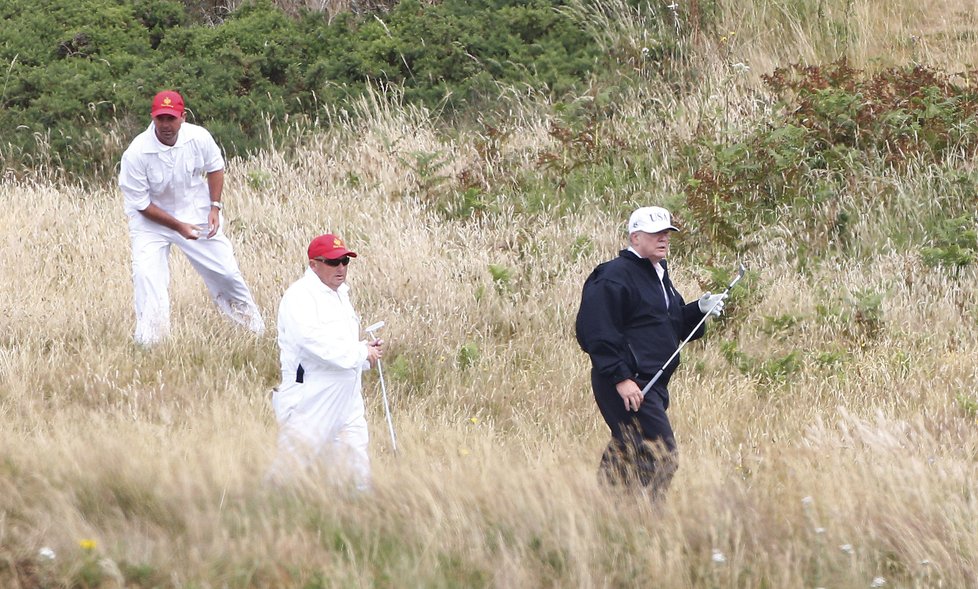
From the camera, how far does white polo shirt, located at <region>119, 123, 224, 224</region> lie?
8625mm

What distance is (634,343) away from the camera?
20.3ft

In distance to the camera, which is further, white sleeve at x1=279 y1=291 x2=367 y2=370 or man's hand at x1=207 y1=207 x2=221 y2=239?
man's hand at x1=207 y1=207 x2=221 y2=239

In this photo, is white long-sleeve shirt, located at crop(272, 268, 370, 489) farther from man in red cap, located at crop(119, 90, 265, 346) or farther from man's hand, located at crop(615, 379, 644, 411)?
man in red cap, located at crop(119, 90, 265, 346)

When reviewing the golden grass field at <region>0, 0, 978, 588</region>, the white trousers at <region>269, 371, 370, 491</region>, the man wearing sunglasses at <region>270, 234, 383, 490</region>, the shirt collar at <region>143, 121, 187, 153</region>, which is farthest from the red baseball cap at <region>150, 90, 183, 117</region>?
the white trousers at <region>269, 371, 370, 491</region>

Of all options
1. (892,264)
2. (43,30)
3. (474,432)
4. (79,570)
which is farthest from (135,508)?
(43,30)

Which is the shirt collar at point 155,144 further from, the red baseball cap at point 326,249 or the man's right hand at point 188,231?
the red baseball cap at point 326,249

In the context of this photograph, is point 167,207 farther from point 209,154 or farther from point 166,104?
point 166,104

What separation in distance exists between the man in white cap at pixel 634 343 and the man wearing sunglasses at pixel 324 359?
108 centimetres

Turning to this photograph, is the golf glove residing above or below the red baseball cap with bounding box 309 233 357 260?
below

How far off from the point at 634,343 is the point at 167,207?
4.06 m

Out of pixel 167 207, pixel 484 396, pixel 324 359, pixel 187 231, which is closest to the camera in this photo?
pixel 324 359

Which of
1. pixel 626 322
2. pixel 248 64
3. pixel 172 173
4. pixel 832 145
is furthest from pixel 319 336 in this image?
pixel 248 64

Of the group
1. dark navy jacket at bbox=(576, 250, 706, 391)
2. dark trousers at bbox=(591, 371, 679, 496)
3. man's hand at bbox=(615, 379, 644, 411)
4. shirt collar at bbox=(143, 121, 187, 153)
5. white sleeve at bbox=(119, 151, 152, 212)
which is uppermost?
shirt collar at bbox=(143, 121, 187, 153)

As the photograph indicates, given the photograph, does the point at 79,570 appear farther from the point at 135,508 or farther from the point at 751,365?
the point at 751,365
